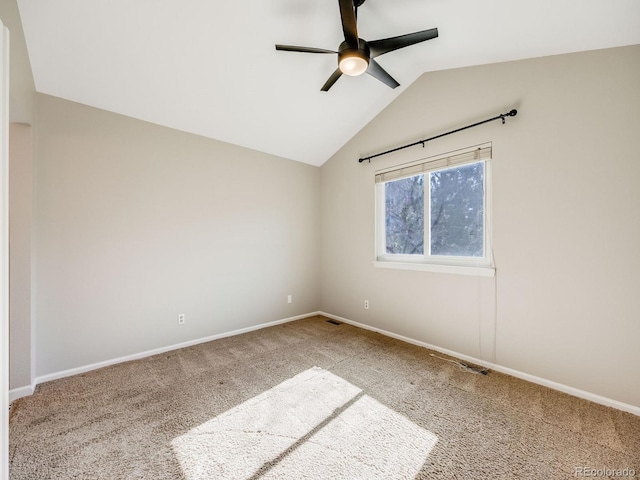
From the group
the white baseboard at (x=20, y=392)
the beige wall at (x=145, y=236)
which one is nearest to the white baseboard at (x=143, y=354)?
the beige wall at (x=145, y=236)

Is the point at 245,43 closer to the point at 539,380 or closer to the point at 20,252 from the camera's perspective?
the point at 20,252

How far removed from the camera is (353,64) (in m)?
1.89

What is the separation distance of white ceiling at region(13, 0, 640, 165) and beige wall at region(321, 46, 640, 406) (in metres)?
0.27

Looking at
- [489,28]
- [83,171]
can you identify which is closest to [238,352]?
[83,171]

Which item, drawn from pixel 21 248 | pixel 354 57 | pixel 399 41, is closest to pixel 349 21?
pixel 354 57

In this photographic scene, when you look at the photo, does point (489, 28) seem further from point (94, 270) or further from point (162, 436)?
point (94, 270)

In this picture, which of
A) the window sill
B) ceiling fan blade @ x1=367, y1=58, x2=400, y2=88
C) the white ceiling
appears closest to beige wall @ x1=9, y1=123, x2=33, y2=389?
the white ceiling

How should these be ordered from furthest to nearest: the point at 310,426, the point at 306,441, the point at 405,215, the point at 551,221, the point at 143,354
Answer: the point at 405,215
the point at 143,354
the point at 551,221
the point at 310,426
the point at 306,441

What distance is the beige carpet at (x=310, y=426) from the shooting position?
4.71 ft

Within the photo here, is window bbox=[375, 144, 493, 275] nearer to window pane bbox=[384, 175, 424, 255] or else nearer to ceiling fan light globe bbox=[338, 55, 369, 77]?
window pane bbox=[384, 175, 424, 255]

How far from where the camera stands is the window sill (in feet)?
8.31

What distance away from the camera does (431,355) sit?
2795 millimetres

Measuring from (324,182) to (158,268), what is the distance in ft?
8.39

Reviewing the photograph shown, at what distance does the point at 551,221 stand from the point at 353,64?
6.40 ft
